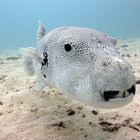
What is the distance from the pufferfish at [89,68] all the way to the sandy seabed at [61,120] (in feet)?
2.75

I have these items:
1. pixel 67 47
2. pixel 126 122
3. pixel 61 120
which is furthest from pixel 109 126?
pixel 67 47

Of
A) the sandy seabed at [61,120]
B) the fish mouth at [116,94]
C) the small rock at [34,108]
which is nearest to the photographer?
the fish mouth at [116,94]

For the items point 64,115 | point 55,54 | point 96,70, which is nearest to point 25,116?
point 64,115

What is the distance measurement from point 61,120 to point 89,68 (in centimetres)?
194

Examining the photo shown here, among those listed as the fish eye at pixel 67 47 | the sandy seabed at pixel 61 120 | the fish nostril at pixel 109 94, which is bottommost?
the sandy seabed at pixel 61 120

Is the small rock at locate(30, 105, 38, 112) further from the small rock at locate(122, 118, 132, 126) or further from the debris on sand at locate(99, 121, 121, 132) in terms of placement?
the small rock at locate(122, 118, 132, 126)

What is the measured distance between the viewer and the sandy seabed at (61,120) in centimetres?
420

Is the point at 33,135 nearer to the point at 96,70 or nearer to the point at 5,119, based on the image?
the point at 5,119

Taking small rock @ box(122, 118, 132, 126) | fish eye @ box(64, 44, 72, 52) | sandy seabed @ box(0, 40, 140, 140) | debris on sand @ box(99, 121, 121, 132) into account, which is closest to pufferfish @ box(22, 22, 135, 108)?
fish eye @ box(64, 44, 72, 52)

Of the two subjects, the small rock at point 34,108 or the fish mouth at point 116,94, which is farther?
the small rock at point 34,108

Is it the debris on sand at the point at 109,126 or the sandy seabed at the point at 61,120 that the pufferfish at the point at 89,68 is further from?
the debris on sand at the point at 109,126

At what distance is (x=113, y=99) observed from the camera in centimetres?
275

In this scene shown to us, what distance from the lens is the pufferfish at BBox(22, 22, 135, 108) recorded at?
9.06 feet

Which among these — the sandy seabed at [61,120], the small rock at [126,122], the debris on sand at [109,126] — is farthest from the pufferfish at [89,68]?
the small rock at [126,122]
